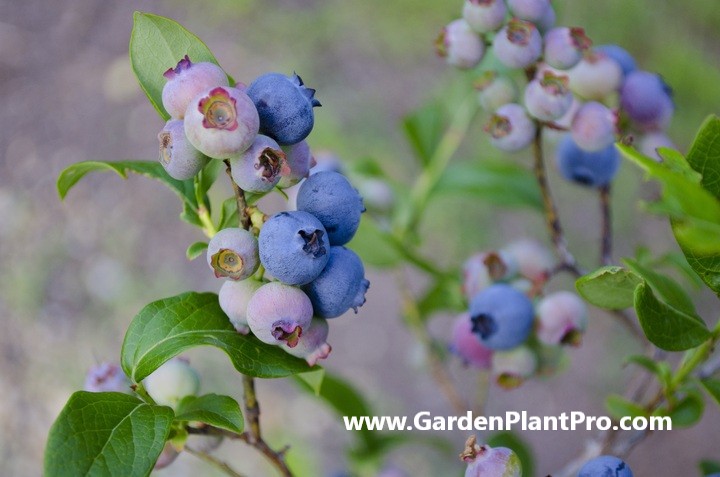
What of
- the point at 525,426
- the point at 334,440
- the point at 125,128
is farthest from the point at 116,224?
the point at 525,426

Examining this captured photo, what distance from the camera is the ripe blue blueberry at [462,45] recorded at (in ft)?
3.60

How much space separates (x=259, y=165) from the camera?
76 centimetres

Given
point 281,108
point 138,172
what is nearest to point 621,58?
point 281,108

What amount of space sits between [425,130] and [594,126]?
583mm

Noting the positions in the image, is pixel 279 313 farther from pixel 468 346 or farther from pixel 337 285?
pixel 468 346

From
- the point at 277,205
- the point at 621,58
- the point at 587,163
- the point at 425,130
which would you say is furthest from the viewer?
the point at 277,205

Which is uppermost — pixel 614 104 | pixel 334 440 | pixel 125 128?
pixel 614 104

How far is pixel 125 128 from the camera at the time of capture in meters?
3.28

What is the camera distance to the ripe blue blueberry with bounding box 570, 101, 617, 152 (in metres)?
1.07

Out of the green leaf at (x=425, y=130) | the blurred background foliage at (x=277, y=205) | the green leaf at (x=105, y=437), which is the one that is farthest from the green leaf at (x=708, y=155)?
the blurred background foliage at (x=277, y=205)

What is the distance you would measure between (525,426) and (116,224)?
5.81 ft

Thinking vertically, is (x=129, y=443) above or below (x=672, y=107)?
below

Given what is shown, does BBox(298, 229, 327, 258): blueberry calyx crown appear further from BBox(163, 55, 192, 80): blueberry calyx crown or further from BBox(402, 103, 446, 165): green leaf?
BBox(402, 103, 446, 165): green leaf

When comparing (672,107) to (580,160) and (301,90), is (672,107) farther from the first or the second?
(301,90)
